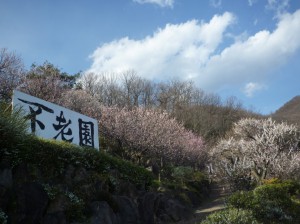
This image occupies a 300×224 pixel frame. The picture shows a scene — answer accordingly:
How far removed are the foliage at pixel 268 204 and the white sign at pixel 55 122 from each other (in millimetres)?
5665

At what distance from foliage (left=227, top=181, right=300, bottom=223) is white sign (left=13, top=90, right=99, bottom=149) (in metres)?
5.66

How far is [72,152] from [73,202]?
177 centimetres

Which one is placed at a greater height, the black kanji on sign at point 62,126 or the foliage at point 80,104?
the foliage at point 80,104

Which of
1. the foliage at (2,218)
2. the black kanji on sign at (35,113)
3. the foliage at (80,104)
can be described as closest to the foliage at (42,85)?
the foliage at (80,104)

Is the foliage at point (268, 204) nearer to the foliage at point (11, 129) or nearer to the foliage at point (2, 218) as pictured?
the foliage at point (11, 129)

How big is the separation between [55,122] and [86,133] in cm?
190

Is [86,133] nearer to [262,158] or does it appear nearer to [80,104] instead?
[80,104]

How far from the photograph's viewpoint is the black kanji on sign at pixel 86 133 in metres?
12.5

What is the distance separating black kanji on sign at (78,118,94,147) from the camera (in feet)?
41.1

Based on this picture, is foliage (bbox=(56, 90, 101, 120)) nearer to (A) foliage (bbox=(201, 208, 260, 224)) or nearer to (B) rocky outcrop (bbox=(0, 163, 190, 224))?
(B) rocky outcrop (bbox=(0, 163, 190, 224))

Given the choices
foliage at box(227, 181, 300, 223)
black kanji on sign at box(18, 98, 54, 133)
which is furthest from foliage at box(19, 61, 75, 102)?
foliage at box(227, 181, 300, 223)

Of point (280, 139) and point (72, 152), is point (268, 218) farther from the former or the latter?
point (280, 139)

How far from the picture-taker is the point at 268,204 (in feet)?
38.7

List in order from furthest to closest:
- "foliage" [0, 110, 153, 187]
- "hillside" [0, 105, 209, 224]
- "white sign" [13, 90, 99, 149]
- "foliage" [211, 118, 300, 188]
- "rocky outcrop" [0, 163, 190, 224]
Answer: "foliage" [211, 118, 300, 188], "white sign" [13, 90, 99, 149], "foliage" [0, 110, 153, 187], "hillside" [0, 105, 209, 224], "rocky outcrop" [0, 163, 190, 224]
